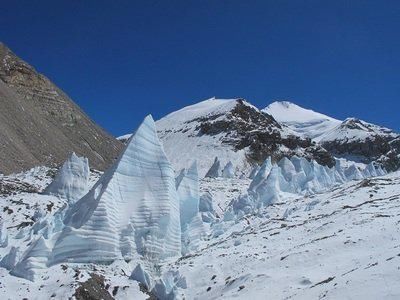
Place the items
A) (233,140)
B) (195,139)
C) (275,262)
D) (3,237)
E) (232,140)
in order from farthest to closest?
(195,139) → (232,140) → (233,140) → (3,237) → (275,262)

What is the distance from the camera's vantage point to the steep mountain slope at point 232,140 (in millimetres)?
110500

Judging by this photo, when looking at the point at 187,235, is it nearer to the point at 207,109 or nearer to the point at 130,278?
the point at 130,278

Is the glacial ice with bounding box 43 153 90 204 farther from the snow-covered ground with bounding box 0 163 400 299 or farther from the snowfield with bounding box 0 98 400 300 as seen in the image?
the snow-covered ground with bounding box 0 163 400 299

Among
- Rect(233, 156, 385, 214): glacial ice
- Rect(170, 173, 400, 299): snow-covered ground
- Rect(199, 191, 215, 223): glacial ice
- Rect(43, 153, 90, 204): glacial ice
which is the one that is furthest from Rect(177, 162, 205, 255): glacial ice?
Rect(43, 153, 90, 204): glacial ice

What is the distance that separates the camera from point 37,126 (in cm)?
6881

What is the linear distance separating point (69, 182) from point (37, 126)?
3669 centimetres

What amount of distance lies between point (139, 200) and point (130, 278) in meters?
4.78

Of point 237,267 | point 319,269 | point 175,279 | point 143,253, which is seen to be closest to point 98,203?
point 143,253

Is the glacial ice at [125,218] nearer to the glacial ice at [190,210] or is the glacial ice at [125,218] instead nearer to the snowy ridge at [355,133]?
the glacial ice at [190,210]

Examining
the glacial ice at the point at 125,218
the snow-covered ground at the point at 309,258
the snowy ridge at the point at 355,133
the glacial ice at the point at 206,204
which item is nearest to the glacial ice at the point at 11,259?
the glacial ice at the point at 125,218

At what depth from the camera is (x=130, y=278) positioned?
71.0ft

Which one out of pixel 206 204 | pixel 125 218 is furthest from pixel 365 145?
pixel 125 218

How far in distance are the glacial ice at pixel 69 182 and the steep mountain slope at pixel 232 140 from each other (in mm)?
62705

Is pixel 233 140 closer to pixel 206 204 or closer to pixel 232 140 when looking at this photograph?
pixel 232 140
